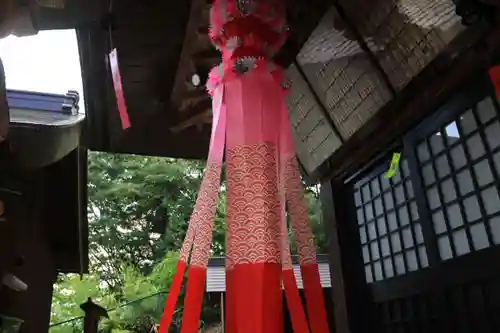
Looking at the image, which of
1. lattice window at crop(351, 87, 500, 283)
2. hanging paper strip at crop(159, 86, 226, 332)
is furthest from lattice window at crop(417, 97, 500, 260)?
hanging paper strip at crop(159, 86, 226, 332)

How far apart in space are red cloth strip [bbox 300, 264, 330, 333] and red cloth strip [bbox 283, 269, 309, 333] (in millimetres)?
70

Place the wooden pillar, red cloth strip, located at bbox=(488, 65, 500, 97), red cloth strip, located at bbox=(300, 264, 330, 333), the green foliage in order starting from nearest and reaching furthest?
red cloth strip, located at bbox=(300, 264, 330, 333)
red cloth strip, located at bbox=(488, 65, 500, 97)
the wooden pillar
the green foliage

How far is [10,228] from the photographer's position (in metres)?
3.28

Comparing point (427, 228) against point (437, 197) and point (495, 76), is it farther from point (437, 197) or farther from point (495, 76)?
point (495, 76)

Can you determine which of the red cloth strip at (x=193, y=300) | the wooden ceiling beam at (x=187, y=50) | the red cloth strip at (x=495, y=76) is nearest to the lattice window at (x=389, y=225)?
the red cloth strip at (x=495, y=76)

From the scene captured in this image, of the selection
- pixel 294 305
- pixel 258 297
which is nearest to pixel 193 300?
pixel 258 297

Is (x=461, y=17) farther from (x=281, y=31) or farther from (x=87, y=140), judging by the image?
(x=87, y=140)

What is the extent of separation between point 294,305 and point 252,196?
0.44 metres

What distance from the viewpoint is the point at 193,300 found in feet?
5.49

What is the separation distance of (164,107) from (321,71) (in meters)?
1.12

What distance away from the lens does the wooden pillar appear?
312 centimetres

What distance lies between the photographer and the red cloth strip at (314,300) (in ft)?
5.74

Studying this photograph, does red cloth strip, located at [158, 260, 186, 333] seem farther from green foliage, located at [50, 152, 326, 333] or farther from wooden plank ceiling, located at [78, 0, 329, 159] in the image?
green foliage, located at [50, 152, 326, 333]

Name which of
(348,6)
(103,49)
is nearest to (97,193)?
(103,49)
